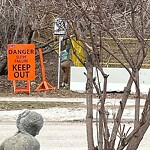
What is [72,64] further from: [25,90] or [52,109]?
[52,109]

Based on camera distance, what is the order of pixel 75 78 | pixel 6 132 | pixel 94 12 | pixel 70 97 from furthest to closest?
1. pixel 75 78
2. pixel 70 97
3. pixel 6 132
4. pixel 94 12

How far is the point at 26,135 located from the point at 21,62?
16.5 metres

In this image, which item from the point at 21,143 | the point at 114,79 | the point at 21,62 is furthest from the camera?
the point at 114,79

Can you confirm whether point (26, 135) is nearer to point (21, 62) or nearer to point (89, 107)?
point (89, 107)

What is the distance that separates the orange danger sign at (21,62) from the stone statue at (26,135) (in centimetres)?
1622

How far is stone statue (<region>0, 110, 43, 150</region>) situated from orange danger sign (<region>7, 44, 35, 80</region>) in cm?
1622

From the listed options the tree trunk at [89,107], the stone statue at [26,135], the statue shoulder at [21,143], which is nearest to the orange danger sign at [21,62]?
the tree trunk at [89,107]

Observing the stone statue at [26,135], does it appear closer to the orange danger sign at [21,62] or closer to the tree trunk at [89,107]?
the tree trunk at [89,107]

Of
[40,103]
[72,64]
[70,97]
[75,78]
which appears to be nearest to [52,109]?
[40,103]

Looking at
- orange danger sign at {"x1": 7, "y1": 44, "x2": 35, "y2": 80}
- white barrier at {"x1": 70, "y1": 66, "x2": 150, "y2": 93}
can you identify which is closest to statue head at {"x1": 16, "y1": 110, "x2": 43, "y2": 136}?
orange danger sign at {"x1": 7, "y1": 44, "x2": 35, "y2": 80}

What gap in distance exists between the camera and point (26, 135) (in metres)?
3.60

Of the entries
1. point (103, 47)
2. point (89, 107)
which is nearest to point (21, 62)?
point (89, 107)

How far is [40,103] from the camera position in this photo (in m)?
17.4

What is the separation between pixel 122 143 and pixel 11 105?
13.3 metres
